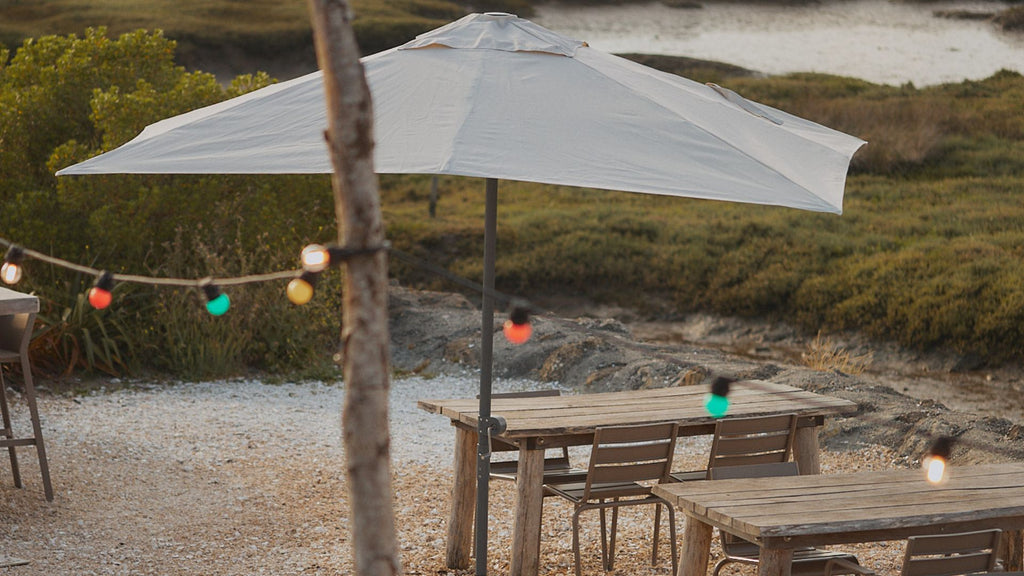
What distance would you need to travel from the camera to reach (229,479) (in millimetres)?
5805

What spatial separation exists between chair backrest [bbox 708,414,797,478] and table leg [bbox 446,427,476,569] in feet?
3.24

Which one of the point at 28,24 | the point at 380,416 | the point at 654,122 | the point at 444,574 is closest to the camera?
the point at 380,416

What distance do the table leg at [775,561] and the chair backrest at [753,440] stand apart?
110 cm

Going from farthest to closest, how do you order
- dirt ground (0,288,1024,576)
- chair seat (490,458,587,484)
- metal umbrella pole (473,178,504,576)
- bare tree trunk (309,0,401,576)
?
dirt ground (0,288,1024,576), chair seat (490,458,587,484), metal umbrella pole (473,178,504,576), bare tree trunk (309,0,401,576)

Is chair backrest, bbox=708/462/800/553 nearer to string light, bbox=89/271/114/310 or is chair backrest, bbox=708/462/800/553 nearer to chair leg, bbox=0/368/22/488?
string light, bbox=89/271/114/310

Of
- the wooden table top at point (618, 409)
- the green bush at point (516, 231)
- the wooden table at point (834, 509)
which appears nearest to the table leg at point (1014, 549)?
the wooden table at point (834, 509)

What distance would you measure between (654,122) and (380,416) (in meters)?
1.72

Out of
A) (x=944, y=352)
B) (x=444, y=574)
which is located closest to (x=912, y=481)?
(x=444, y=574)

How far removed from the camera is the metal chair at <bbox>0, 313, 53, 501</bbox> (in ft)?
16.1

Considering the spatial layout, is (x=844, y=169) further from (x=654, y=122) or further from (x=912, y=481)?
(x=912, y=481)

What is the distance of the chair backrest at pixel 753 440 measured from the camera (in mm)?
4367

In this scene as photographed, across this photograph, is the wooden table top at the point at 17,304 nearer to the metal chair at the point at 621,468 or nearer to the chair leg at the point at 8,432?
the chair leg at the point at 8,432

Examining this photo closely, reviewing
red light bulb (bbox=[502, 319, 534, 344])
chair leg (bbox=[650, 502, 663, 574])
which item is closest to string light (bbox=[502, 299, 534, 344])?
red light bulb (bbox=[502, 319, 534, 344])

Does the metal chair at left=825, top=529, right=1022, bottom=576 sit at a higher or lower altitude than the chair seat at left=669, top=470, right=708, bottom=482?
higher
